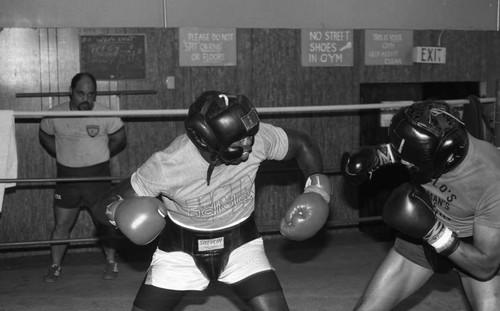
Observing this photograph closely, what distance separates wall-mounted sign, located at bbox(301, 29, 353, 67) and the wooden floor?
1.71m

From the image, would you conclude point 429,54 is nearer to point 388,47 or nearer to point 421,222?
point 388,47

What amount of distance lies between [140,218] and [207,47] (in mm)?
3904

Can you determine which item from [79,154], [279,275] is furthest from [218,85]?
[279,275]

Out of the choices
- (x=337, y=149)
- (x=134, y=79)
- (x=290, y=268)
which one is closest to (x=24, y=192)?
(x=134, y=79)

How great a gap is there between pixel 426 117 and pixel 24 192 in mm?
4431

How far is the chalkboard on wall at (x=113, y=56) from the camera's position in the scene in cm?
664

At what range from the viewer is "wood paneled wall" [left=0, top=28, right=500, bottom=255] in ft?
21.6

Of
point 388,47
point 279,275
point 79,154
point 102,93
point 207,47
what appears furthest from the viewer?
point 388,47

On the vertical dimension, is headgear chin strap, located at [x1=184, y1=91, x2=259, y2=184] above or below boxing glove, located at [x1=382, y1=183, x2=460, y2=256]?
above

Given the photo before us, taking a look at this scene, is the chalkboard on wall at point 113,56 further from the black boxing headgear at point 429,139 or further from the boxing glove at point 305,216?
the black boxing headgear at point 429,139

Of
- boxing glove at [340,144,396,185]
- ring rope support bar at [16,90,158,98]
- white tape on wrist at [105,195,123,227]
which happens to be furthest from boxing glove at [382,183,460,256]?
ring rope support bar at [16,90,158,98]

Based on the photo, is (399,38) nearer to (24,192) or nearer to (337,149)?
(337,149)

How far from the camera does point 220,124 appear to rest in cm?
320

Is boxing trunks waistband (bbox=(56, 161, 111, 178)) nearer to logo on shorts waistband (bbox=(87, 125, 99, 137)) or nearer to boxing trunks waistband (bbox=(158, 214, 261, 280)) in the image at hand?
logo on shorts waistband (bbox=(87, 125, 99, 137))
